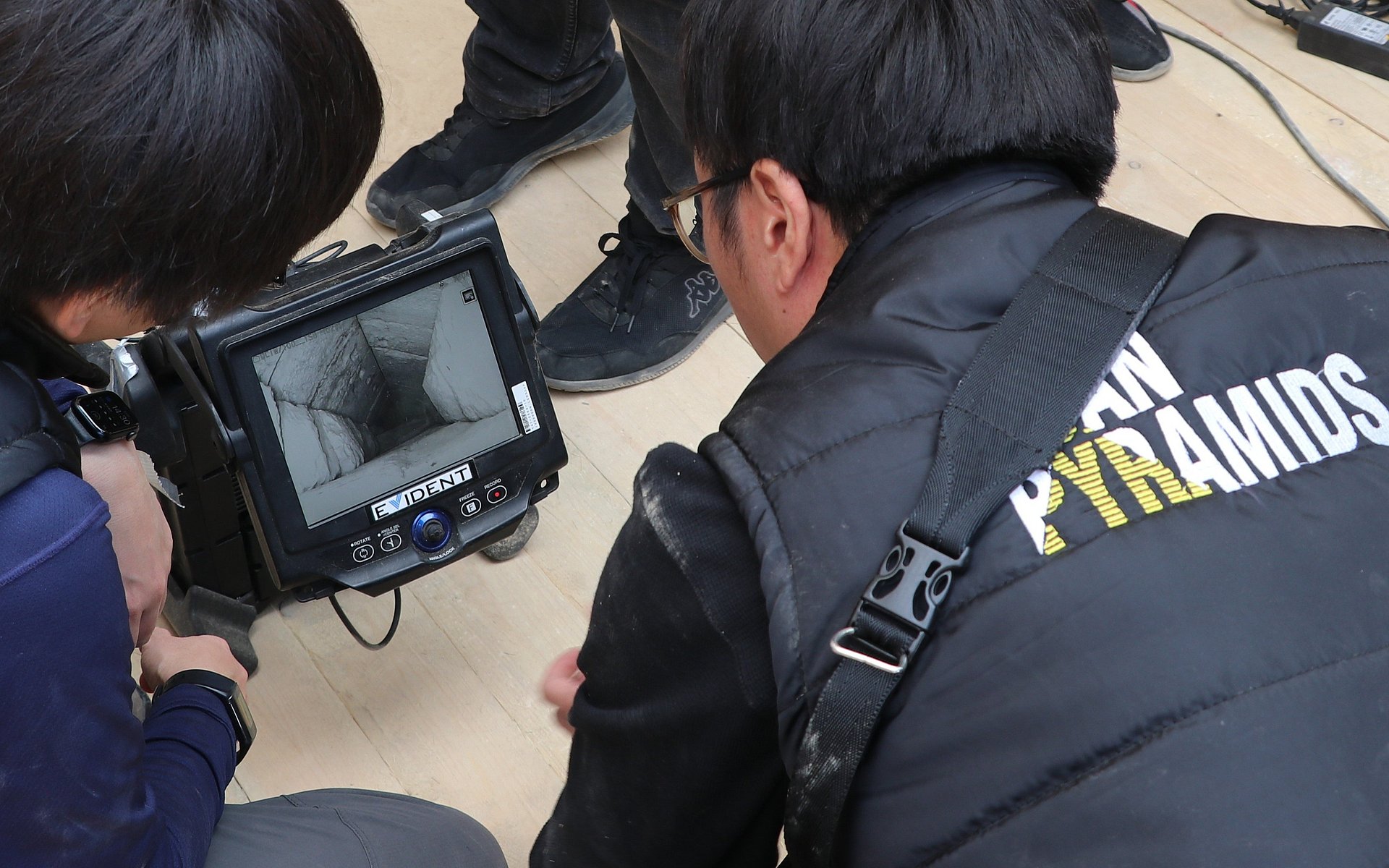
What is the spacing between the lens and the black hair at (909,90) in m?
0.73

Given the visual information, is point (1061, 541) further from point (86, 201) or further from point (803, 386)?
point (86, 201)

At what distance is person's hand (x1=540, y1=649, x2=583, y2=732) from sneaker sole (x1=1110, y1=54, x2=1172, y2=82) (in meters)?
1.58

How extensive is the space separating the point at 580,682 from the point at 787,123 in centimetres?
42

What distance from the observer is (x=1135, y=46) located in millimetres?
2043

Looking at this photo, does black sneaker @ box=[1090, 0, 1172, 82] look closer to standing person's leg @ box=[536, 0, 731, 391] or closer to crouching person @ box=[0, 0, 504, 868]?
standing person's leg @ box=[536, 0, 731, 391]

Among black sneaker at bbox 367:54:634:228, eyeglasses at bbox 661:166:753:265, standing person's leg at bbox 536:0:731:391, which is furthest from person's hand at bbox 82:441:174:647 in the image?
black sneaker at bbox 367:54:634:228

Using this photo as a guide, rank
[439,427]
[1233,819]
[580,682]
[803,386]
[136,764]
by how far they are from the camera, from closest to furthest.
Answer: [1233,819]
[803,386]
[136,764]
[580,682]
[439,427]

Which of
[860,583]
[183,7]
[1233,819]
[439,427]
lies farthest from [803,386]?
[439,427]

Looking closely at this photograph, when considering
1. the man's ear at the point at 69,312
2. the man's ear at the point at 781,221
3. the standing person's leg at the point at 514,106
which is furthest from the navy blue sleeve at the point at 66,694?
the standing person's leg at the point at 514,106

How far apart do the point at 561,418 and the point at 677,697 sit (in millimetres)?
1011

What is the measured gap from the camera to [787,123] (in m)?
0.77

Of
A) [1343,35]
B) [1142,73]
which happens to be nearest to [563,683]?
[1142,73]

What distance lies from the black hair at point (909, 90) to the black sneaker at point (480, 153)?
1134 mm

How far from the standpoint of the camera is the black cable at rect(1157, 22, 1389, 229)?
185 centimetres
